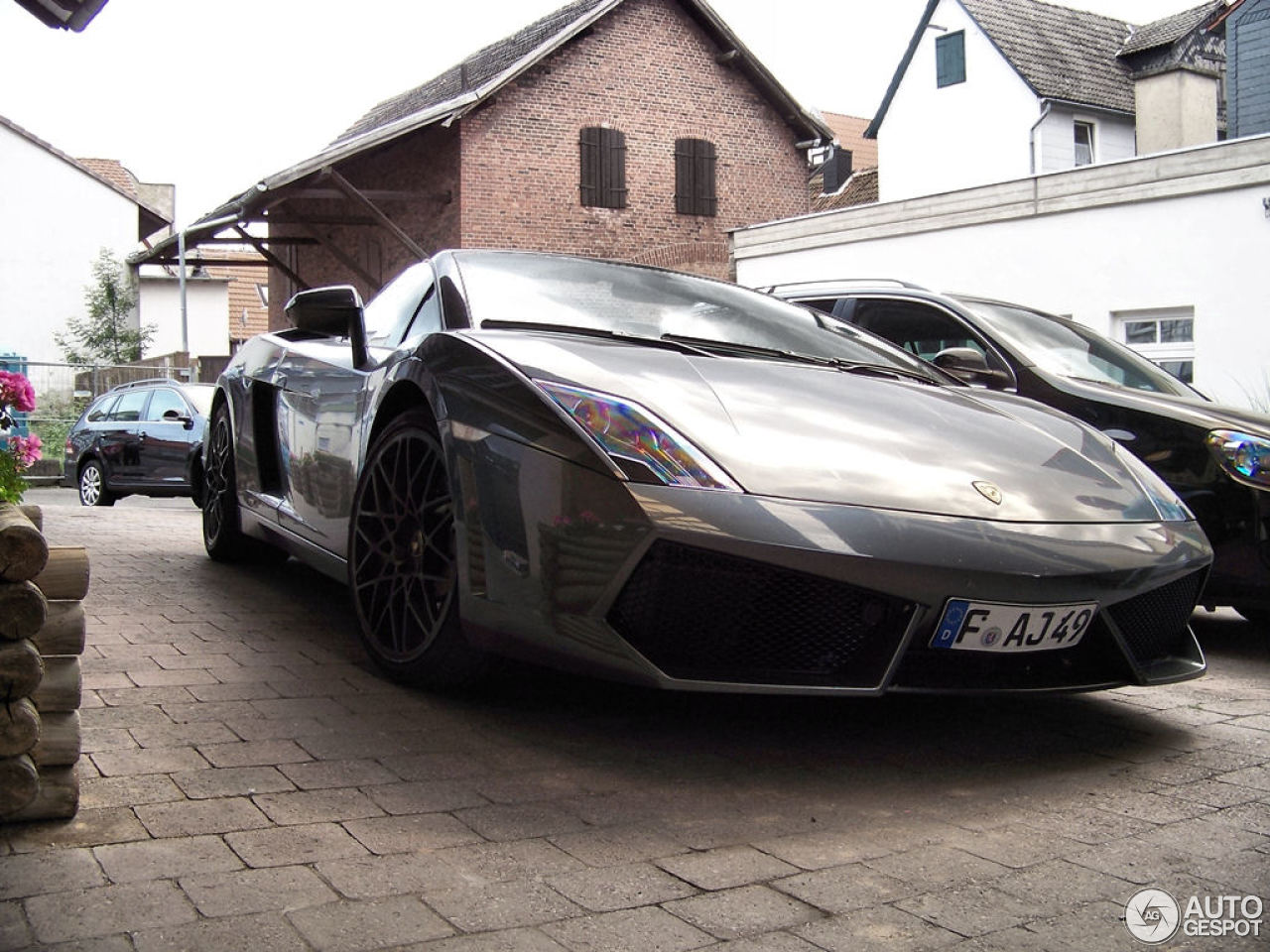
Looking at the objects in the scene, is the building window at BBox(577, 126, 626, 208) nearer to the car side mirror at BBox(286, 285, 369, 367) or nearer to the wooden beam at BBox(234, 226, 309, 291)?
the wooden beam at BBox(234, 226, 309, 291)

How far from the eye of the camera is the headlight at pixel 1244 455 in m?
4.87

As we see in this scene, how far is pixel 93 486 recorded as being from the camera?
54.4ft

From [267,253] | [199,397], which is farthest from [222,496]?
[267,253]

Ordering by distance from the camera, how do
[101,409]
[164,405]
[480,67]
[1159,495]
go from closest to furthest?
[1159,495] < [164,405] < [101,409] < [480,67]

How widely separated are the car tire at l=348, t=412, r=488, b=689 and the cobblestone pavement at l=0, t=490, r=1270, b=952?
0.42 ft

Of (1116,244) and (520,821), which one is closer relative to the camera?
(520,821)

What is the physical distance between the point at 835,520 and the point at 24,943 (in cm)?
176

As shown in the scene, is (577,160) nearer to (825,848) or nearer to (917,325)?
(917,325)

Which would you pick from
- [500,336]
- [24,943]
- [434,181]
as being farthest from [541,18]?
[24,943]

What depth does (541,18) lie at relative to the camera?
29.8m

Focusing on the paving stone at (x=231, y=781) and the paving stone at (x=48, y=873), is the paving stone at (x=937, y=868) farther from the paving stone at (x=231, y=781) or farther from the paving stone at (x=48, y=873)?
the paving stone at (x=48, y=873)

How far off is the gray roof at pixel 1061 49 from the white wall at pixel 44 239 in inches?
983

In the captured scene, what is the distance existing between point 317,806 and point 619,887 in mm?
740

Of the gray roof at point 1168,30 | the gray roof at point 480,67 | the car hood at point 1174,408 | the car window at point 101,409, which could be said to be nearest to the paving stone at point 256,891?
the car hood at point 1174,408
